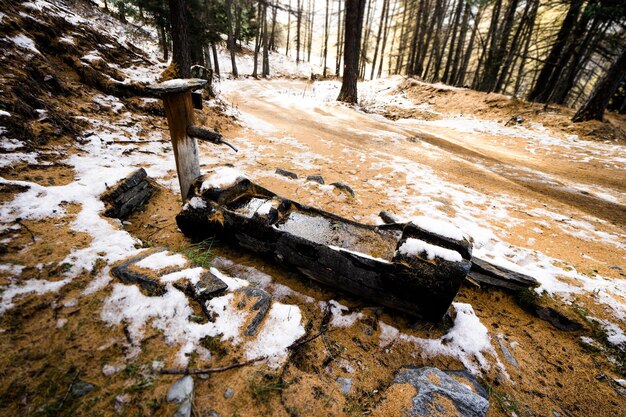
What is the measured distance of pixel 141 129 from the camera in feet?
16.6

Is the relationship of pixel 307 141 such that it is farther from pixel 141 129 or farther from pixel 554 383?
pixel 554 383

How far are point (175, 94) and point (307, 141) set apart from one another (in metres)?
4.64

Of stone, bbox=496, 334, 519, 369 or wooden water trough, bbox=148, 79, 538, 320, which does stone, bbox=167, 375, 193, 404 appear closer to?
wooden water trough, bbox=148, 79, 538, 320

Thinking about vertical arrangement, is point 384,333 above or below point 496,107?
below

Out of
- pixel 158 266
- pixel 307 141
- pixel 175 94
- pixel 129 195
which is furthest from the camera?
pixel 307 141

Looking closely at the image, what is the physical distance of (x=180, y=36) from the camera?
626 cm

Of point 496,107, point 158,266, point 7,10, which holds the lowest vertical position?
point 158,266

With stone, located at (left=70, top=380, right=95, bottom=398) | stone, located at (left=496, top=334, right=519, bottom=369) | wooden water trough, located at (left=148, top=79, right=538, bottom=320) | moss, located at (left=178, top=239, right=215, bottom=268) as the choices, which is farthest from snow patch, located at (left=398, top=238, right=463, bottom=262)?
stone, located at (left=70, top=380, right=95, bottom=398)

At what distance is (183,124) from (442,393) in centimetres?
314

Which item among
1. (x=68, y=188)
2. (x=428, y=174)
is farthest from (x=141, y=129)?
(x=428, y=174)

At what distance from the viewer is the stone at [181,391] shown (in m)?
1.42

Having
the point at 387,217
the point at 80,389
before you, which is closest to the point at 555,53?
the point at 387,217

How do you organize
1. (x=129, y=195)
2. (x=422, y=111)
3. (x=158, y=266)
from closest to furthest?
(x=158, y=266)
(x=129, y=195)
(x=422, y=111)

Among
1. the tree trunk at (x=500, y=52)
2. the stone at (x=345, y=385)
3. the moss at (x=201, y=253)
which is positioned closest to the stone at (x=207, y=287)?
the moss at (x=201, y=253)
